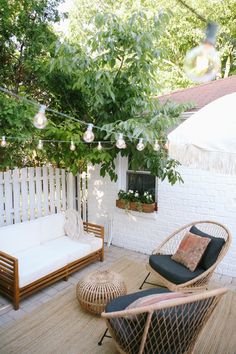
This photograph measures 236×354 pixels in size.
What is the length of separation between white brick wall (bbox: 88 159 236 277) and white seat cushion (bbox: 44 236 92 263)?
123cm

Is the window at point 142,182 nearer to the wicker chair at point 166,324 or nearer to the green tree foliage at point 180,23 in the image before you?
the wicker chair at point 166,324

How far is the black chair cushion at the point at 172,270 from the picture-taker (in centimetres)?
329

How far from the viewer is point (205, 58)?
1.81 meters

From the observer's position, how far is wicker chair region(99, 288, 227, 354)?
2.04 m

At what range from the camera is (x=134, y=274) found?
14.1ft

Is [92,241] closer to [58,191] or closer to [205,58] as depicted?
[58,191]

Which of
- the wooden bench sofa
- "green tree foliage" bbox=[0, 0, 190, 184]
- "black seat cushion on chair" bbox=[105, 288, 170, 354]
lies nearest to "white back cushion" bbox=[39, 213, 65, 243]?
the wooden bench sofa

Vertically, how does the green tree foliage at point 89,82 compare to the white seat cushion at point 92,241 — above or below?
→ above

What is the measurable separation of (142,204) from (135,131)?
2.01m

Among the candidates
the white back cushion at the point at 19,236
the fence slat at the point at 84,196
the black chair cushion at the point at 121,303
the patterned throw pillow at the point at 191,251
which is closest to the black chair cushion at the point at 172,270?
the patterned throw pillow at the point at 191,251

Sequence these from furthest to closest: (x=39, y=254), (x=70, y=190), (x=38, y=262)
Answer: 1. (x=70, y=190)
2. (x=39, y=254)
3. (x=38, y=262)

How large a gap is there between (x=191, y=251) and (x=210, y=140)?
6.36 feet

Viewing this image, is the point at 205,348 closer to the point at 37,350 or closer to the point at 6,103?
the point at 37,350

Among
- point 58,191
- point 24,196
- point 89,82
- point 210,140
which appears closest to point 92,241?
point 58,191
